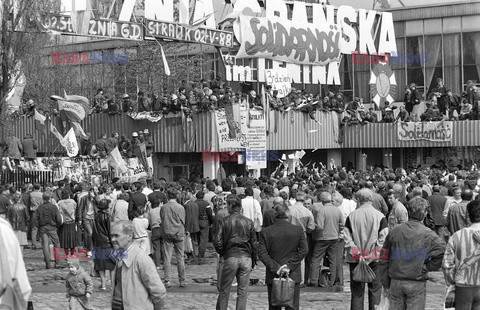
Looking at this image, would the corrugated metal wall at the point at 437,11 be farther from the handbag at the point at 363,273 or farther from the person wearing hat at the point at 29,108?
the handbag at the point at 363,273

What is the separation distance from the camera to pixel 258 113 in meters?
26.9

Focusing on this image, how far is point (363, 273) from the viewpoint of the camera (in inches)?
479

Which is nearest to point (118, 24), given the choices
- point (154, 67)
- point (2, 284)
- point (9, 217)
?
point (9, 217)

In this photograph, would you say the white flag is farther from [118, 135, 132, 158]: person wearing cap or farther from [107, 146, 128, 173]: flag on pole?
[107, 146, 128, 173]: flag on pole

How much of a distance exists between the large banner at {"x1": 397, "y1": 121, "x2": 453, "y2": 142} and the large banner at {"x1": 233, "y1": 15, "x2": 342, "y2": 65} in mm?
4250

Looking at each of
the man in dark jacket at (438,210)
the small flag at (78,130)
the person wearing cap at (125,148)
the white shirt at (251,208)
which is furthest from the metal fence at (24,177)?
the man in dark jacket at (438,210)

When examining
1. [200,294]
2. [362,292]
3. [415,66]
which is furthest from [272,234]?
[415,66]

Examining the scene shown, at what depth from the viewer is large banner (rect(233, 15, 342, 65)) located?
110 ft

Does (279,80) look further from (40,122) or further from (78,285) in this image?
(78,285)

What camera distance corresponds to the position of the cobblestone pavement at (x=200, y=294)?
14.9 meters

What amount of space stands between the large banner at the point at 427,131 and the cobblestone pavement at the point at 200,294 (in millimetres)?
17321

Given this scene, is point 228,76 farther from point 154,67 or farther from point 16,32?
point 154,67

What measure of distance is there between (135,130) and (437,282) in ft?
Answer: 59.4

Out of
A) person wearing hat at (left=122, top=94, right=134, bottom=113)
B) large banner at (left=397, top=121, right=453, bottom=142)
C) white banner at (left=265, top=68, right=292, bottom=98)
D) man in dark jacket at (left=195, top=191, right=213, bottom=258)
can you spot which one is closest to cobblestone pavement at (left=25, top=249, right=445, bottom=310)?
man in dark jacket at (left=195, top=191, right=213, bottom=258)
